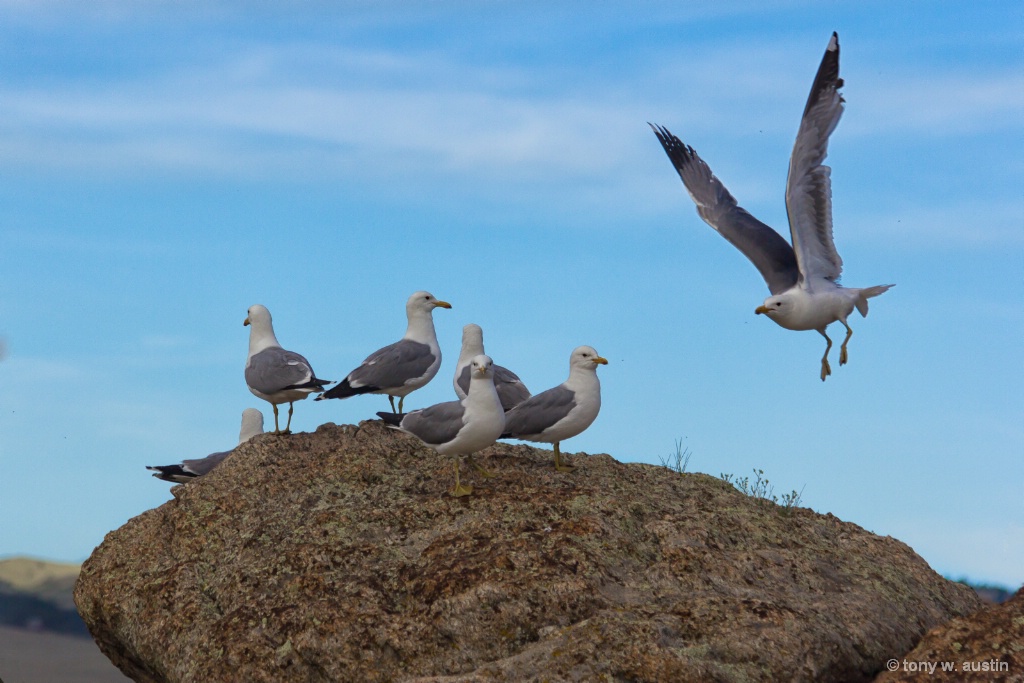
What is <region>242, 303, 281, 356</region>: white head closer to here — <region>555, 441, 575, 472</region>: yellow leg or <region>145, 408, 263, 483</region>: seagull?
<region>145, 408, 263, 483</region>: seagull

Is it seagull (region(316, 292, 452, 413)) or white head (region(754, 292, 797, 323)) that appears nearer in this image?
seagull (region(316, 292, 452, 413))

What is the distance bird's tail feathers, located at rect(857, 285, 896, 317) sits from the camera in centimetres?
1357

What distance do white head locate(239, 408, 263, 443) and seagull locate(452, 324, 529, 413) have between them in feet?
10.00

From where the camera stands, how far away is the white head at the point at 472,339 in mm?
12883

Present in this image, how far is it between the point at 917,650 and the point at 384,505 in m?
4.75

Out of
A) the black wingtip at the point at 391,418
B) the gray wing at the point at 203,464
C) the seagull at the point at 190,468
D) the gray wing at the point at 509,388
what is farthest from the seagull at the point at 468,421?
the gray wing at the point at 203,464

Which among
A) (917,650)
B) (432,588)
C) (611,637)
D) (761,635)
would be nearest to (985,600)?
(917,650)

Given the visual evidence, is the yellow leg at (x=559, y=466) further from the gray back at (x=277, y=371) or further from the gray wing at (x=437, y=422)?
the gray back at (x=277, y=371)

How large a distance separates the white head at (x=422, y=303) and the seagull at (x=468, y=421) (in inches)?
112

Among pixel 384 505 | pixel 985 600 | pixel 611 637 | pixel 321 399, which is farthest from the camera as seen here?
pixel 321 399

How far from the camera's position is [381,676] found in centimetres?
898

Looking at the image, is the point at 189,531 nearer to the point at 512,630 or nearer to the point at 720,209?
the point at 512,630

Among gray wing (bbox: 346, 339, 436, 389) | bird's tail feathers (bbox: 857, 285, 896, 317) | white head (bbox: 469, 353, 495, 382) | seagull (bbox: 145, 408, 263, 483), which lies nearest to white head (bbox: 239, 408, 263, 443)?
seagull (bbox: 145, 408, 263, 483)

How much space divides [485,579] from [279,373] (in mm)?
4240
